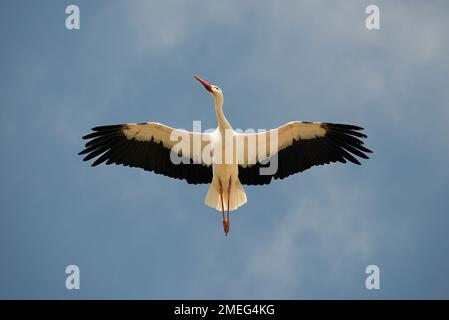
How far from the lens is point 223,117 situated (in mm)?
12820

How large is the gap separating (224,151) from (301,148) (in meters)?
1.26

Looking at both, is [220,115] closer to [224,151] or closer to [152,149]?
[224,151]

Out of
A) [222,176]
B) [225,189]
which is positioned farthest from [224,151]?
[225,189]

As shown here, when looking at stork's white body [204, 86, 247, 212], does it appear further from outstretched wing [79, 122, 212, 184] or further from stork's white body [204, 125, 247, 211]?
outstretched wing [79, 122, 212, 184]

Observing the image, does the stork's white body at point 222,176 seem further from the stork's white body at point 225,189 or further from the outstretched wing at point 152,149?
the outstretched wing at point 152,149

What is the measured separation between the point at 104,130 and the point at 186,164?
1439 mm

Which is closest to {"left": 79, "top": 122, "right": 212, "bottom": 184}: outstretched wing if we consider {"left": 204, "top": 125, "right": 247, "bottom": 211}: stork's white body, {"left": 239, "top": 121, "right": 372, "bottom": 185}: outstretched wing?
{"left": 204, "top": 125, "right": 247, "bottom": 211}: stork's white body

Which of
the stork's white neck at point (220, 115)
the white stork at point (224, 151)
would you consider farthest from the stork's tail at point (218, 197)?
the stork's white neck at point (220, 115)

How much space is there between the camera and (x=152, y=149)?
43.6ft

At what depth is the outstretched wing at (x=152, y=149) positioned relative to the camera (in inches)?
517

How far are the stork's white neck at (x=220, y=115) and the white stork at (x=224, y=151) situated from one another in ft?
0.05

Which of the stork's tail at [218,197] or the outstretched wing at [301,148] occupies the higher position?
the outstretched wing at [301,148]
